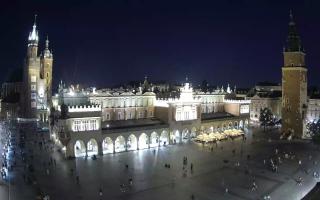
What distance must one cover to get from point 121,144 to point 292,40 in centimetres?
3741

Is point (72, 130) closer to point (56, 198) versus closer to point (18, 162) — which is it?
point (18, 162)

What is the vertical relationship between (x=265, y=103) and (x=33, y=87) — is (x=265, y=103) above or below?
below

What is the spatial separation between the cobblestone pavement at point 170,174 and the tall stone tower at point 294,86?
488 inches

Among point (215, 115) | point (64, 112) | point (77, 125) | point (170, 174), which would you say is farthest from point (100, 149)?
point (215, 115)

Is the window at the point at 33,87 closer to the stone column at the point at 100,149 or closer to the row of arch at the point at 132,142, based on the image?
the row of arch at the point at 132,142

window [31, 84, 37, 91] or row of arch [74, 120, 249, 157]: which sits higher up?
window [31, 84, 37, 91]

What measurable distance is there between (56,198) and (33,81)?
54.6 metres

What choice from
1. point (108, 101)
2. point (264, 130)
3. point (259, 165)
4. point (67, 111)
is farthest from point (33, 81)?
point (259, 165)

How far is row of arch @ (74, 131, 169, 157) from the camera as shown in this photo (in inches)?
1781

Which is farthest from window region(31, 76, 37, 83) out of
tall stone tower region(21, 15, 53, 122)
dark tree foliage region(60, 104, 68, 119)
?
dark tree foliage region(60, 104, 68, 119)

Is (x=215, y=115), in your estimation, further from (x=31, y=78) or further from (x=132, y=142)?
(x=31, y=78)

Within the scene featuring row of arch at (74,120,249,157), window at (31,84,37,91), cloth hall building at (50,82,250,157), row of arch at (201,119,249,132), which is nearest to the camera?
cloth hall building at (50,82,250,157)

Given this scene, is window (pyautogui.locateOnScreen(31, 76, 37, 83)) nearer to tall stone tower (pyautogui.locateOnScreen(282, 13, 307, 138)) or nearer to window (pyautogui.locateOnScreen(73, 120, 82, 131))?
window (pyautogui.locateOnScreen(73, 120, 82, 131))

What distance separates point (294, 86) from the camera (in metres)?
64.4
